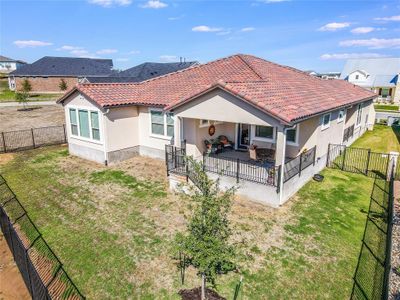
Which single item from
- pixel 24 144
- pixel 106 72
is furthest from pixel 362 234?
pixel 106 72

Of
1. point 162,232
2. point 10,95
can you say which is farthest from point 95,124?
point 10,95

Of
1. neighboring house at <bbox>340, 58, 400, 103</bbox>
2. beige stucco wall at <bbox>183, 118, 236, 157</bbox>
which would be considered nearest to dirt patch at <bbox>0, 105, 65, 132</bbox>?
beige stucco wall at <bbox>183, 118, 236, 157</bbox>

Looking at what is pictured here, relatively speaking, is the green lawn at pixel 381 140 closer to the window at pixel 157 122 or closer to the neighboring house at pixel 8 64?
the window at pixel 157 122

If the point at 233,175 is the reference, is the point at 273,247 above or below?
below

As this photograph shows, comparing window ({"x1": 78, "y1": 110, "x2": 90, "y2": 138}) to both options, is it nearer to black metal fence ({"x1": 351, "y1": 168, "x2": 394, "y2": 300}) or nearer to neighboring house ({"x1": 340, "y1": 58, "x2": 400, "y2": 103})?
black metal fence ({"x1": 351, "y1": 168, "x2": 394, "y2": 300})

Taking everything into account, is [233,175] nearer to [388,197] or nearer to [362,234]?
[362,234]

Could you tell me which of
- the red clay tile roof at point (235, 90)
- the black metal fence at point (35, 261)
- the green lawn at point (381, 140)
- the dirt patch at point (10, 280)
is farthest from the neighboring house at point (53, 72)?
the dirt patch at point (10, 280)
